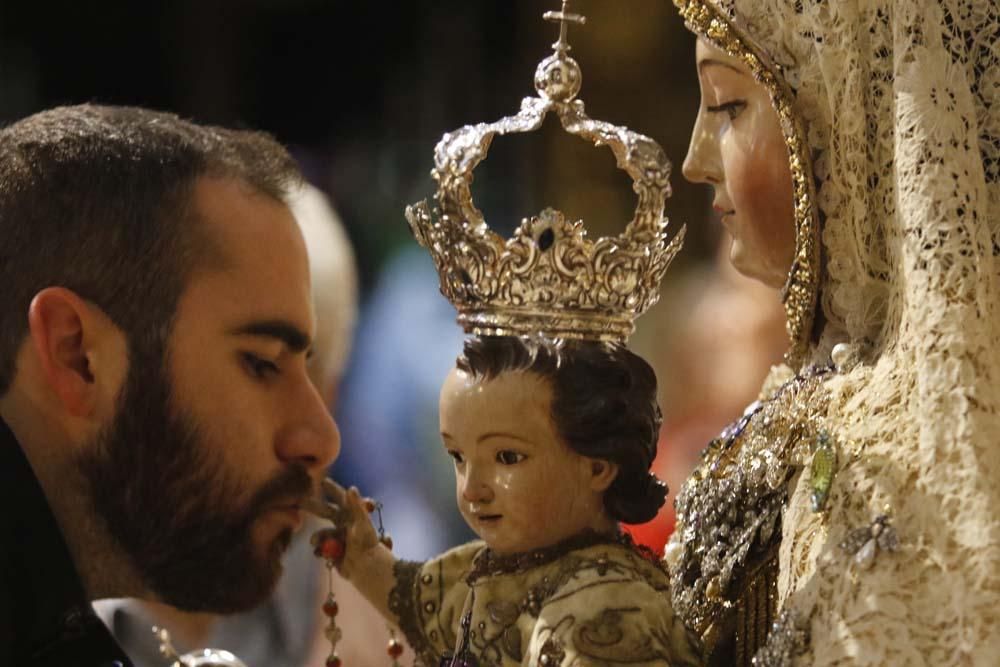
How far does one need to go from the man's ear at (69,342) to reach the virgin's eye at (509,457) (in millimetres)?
521

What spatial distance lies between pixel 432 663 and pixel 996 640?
2.48 feet

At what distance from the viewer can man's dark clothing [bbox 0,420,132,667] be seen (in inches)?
83.1

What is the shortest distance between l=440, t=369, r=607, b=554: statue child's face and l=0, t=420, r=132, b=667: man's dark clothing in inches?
19.3

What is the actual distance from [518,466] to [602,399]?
0.13 m

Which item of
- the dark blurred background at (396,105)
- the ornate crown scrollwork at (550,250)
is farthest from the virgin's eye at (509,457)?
the dark blurred background at (396,105)

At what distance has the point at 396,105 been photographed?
3.56 meters

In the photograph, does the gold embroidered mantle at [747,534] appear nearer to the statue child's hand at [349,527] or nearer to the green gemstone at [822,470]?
the green gemstone at [822,470]

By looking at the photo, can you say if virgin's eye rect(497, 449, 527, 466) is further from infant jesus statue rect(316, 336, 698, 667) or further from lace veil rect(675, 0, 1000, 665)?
lace veil rect(675, 0, 1000, 665)

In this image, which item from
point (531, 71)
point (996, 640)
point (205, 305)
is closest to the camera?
point (996, 640)

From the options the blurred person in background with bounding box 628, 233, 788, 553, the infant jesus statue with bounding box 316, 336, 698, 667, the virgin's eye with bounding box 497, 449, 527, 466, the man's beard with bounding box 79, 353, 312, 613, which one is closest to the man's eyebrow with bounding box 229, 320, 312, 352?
the man's beard with bounding box 79, 353, 312, 613

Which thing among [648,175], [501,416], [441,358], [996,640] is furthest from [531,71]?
[996,640]

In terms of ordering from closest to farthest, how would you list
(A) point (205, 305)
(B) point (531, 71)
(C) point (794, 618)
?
(C) point (794, 618), (A) point (205, 305), (B) point (531, 71)

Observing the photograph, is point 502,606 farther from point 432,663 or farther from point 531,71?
point 531,71

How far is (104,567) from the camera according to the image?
2.24 meters
